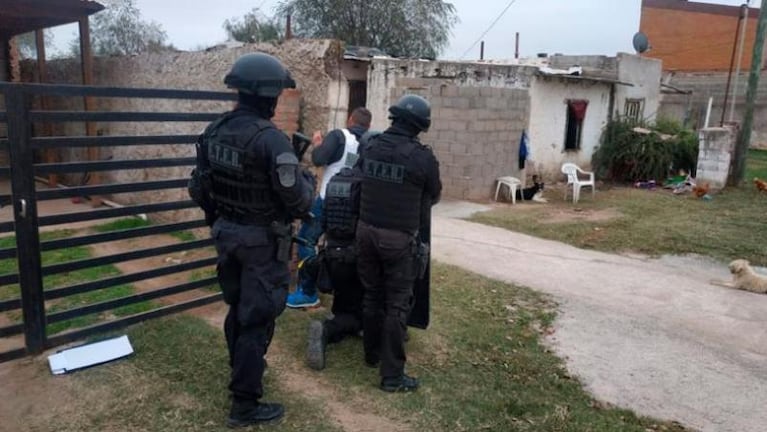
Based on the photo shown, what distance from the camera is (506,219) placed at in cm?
927

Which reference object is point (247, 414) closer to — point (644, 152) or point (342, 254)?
point (342, 254)

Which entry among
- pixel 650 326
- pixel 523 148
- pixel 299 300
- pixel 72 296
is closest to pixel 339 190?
pixel 299 300

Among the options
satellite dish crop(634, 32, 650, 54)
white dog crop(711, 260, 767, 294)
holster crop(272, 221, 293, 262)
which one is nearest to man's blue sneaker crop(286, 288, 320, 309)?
holster crop(272, 221, 293, 262)

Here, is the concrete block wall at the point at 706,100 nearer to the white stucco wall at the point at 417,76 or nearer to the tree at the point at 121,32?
the white stucco wall at the point at 417,76

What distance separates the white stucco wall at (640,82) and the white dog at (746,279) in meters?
10.5

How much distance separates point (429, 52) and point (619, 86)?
392 inches

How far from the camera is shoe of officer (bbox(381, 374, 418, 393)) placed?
3.38 metres

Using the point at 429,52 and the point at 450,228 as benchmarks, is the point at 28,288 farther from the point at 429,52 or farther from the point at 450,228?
the point at 429,52

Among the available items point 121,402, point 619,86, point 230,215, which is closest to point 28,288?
point 121,402

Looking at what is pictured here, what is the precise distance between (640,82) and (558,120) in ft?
15.3

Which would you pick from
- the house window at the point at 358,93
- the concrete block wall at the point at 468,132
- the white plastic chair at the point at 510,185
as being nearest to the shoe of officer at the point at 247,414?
the concrete block wall at the point at 468,132

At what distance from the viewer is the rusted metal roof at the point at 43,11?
8.39m

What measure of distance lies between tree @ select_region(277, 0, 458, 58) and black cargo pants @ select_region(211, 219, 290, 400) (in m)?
20.8

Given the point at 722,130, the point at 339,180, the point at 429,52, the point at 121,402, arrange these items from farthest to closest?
the point at 429,52 < the point at 722,130 < the point at 339,180 < the point at 121,402
